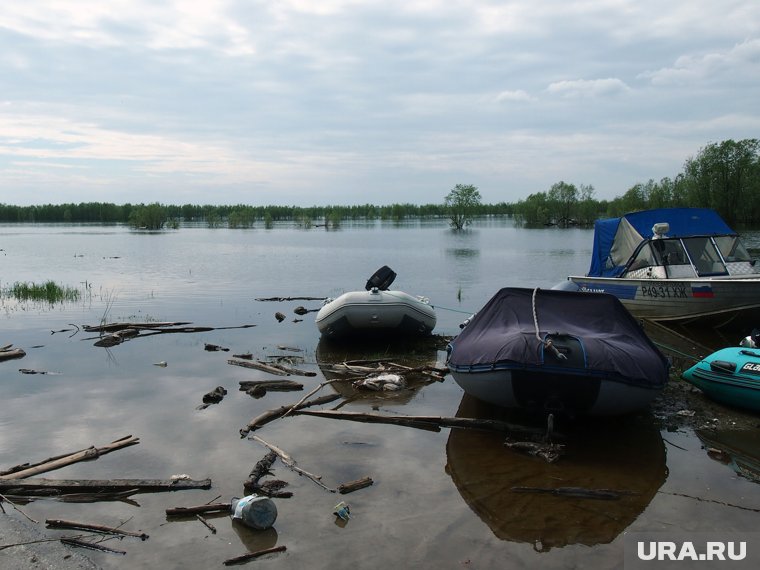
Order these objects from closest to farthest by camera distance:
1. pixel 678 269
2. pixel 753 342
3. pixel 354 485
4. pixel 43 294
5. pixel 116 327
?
1. pixel 354 485
2. pixel 753 342
3. pixel 116 327
4. pixel 678 269
5. pixel 43 294

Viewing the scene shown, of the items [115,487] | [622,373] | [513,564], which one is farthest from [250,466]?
[622,373]

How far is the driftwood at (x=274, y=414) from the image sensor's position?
24.6ft

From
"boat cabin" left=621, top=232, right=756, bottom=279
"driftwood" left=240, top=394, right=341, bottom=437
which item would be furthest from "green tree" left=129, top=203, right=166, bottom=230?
"driftwood" left=240, top=394, right=341, bottom=437

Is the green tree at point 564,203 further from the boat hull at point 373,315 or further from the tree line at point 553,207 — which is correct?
the boat hull at point 373,315

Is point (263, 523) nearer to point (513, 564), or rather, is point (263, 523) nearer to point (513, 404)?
point (513, 564)

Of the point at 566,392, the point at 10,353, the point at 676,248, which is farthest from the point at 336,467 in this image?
the point at 676,248

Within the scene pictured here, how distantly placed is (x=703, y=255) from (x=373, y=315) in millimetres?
8533

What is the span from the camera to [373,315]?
12.1m

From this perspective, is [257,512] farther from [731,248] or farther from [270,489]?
[731,248]

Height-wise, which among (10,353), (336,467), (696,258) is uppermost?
(696,258)

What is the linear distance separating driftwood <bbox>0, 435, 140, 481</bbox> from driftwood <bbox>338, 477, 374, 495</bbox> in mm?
2697

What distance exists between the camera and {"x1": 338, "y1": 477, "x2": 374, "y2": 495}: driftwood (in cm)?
581

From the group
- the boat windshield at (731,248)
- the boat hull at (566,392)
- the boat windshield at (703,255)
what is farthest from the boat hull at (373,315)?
the boat windshield at (731,248)

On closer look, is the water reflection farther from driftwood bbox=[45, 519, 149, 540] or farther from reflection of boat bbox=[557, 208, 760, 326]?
reflection of boat bbox=[557, 208, 760, 326]
